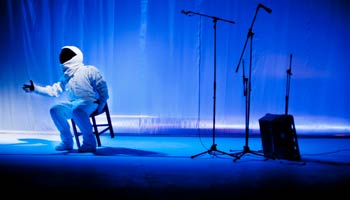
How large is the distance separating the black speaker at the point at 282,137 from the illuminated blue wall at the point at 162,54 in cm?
157

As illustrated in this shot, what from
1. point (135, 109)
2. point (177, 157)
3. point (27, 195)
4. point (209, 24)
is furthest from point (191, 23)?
point (27, 195)

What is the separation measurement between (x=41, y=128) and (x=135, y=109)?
4.40 feet

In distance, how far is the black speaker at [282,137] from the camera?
3.12 m

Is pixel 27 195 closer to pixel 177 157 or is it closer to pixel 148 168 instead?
pixel 148 168

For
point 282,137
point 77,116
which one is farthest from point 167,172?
point 77,116

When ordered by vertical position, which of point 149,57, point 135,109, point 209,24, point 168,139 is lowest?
point 168,139

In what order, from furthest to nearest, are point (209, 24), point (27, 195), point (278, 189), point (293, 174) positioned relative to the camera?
point (209, 24), point (293, 174), point (278, 189), point (27, 195)

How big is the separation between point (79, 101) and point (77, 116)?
18 cm

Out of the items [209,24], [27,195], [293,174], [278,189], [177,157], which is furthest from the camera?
[209,24]

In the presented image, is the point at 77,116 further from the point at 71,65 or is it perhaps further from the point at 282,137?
the point at 282,137

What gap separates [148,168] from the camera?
9.09 feet

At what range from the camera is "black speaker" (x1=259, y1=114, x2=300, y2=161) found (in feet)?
10.2

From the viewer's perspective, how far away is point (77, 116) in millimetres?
3447

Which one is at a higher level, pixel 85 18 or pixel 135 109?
pixel 85 18
